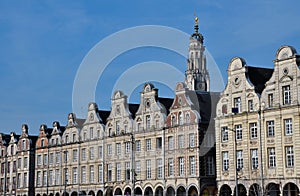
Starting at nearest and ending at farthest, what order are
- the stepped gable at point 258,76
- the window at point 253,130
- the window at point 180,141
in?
1. the window at point 253,130
2. the stepped gable at point 258,76
3. the window at point 180,141

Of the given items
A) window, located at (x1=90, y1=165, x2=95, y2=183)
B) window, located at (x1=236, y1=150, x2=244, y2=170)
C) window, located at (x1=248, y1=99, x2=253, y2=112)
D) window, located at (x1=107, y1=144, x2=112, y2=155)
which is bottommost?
window, located at (x1=90, y1=165, x2=95, y2=183)

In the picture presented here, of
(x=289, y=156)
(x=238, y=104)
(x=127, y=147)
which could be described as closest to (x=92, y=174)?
(x=127, y=147)

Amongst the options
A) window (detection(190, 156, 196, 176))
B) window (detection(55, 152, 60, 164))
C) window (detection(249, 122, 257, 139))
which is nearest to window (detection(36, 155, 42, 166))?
window (detection(55, 152, 60, 164))

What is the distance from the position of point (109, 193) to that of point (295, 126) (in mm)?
32300

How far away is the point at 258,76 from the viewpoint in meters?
61.8

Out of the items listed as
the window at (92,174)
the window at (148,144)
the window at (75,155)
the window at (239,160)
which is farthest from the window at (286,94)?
the window at (75,155)

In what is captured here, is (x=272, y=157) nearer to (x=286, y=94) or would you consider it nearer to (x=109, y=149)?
(x=286, y=94)

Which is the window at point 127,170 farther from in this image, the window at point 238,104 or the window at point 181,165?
the window at point 238,104

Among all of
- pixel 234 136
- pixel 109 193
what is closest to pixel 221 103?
pixel 234 136

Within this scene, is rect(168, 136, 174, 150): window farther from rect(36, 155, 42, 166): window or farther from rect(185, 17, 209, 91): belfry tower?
rect(185, 17, 209, 91): belfry tower

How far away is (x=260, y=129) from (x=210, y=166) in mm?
10218

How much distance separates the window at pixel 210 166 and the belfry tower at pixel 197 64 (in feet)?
169

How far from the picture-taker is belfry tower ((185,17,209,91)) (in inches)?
4643

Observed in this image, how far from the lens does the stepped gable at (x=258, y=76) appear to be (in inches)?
2367
